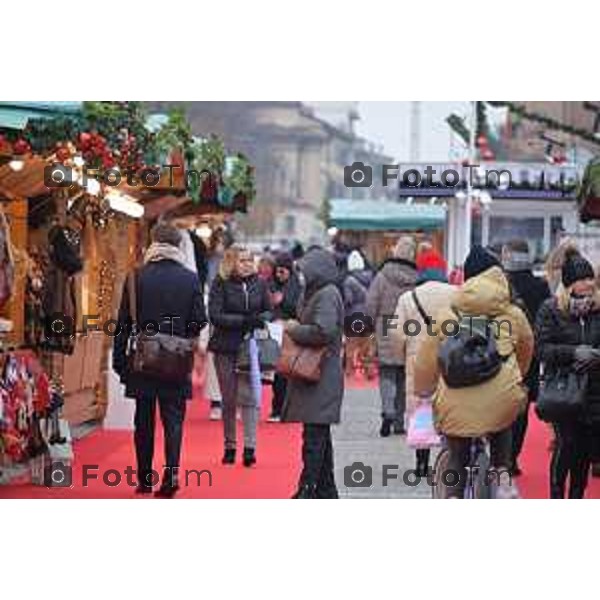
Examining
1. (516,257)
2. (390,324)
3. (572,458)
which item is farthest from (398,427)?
(572,458)

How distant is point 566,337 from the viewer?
7359 mm

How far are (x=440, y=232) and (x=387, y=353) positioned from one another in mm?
737

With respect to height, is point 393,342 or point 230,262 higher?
point 230,262

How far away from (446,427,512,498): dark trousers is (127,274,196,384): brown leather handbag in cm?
140

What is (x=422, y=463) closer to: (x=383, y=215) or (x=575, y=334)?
(x=575, y=334)

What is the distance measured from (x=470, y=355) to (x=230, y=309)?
7.47 ft

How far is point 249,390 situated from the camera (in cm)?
895

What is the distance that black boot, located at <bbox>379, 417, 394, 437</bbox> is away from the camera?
8.61m

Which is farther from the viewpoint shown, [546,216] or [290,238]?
[290,238]

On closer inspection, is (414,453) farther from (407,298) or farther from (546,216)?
(546,216)

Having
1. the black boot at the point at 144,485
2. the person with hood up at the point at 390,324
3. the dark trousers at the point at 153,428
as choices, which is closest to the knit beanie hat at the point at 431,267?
the person with hood up at the point at 390,324

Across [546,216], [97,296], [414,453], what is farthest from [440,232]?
[97,296]

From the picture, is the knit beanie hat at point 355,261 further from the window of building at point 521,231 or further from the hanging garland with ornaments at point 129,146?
the window of building at point 521,231

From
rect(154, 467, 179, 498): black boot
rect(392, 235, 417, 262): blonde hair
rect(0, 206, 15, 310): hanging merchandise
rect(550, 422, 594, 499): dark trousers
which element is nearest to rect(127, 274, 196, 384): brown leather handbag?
rect(154, 467, 179, 498): black boot
